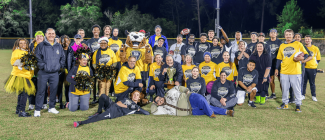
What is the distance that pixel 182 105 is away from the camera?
5371mm

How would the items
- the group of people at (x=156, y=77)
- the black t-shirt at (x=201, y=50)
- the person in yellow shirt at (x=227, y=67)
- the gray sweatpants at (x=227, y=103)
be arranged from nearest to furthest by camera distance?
A: the group of people at (x=156, y=77)
the gray sweatpants at (x=227, y=103)
the person in yellow shirt at (x=227, y=67)
the black t-shirt at (x=201, y=50)

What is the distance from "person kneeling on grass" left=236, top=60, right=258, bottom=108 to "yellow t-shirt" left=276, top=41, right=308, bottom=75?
28.2 inches

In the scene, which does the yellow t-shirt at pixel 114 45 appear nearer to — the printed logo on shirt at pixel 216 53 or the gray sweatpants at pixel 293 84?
the printed logo on shirt at pixel 216 53

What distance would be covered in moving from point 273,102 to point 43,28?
4222cm

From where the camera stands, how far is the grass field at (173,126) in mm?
4224

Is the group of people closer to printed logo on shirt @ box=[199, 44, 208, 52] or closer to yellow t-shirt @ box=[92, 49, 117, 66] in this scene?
yellow t-shirt @ box=[92, 49, 117, 66]

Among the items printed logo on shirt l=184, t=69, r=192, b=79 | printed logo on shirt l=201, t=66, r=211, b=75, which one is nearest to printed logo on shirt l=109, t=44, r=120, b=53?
printed logo on shirt l=184, t=69, r=192, b=79

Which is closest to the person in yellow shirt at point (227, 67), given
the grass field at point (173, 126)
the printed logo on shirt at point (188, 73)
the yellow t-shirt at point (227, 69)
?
the yellow t-shirt at point (227, 69)

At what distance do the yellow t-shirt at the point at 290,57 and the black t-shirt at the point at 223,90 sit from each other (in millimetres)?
1245

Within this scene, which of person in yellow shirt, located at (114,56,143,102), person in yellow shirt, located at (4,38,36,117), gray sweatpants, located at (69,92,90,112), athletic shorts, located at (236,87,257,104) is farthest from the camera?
athletic shorts, located at (236,87,257,104)

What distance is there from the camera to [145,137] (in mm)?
4133

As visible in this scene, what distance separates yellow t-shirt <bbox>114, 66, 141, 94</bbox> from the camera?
601cm

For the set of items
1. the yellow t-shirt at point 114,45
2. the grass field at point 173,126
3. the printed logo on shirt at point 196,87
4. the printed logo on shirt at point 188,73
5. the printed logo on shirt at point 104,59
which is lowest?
the grass field at point 173,126

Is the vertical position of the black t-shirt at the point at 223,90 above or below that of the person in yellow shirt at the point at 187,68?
below
